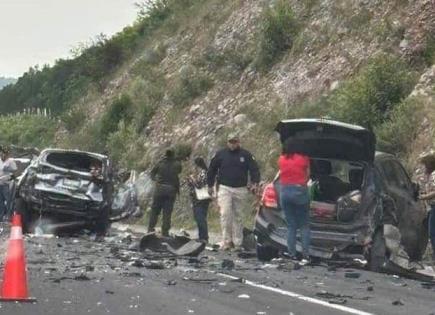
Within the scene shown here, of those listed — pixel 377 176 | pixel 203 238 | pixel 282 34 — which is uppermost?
pixel 282 34

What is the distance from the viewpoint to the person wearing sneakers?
59.6 ft

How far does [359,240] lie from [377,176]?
0.98 meters

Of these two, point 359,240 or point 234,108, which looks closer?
point 359,240

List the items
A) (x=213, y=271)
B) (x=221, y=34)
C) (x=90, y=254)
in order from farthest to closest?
1. (x=221, y=34)
2. (x=90, y=254)
3. (x=213, y=271)

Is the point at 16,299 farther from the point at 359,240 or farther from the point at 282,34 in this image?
the point at 282,34

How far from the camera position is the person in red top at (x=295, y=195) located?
1498cm

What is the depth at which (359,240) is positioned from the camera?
48.4 ft

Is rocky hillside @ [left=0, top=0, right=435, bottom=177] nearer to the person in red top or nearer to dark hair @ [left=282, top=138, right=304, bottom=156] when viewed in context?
dark hair @ [left=282, top=138, right=304, bottom=156]

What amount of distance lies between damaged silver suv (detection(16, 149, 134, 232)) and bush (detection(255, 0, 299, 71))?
39.9 feet

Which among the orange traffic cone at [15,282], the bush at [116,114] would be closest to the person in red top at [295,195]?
the orange traffic cone at [15,282]

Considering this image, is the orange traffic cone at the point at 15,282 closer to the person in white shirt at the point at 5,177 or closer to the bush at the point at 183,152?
the person in white shirt at the point at 5,177

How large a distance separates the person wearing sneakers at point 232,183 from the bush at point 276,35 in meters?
14.9

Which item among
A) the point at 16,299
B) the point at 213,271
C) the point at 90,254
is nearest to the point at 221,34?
the point at 90,254

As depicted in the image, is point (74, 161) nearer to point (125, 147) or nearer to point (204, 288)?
point (204, 288)
